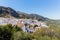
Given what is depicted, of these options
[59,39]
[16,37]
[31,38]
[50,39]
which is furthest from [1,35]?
[59,39]

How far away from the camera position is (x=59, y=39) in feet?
73.8

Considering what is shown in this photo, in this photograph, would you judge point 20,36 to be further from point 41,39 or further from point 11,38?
point 41,39

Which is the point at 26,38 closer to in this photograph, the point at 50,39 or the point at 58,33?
the point at 50,39

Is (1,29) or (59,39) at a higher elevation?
(1,29)

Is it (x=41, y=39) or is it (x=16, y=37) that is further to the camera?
(x=41, y=39)

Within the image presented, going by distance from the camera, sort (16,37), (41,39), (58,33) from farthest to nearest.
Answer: (58,33) < (41,39) < (16,37)

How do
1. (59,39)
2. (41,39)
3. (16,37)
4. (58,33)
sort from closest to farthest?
1. (16,37)
2. (41,39)
3. (59,39)
4. (58,33)

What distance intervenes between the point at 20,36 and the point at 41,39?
3036 mm

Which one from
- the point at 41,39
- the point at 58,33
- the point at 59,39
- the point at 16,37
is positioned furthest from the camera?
the point at 58,33

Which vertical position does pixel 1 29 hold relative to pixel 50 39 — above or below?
above

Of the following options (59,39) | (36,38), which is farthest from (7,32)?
(59,39)

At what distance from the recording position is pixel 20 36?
63.8 feet

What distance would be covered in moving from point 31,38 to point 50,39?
2.55m

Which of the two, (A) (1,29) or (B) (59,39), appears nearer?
(A) (1,29)
